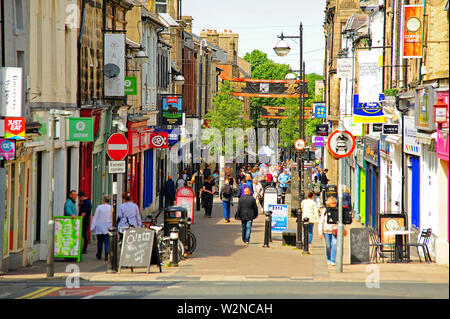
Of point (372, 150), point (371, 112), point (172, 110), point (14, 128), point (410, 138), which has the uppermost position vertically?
point (172, 110)

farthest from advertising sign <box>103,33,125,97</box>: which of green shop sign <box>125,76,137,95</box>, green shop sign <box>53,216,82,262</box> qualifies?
green shop sign <box>53,216,82,262</box>

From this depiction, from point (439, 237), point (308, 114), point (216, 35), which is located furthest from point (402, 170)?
point (216, 35)

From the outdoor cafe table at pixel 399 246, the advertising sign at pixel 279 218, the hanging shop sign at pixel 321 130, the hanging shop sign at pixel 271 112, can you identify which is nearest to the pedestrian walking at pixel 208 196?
the advertising sign at pixel 279 218

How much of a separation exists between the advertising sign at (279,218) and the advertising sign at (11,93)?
10.6 metres

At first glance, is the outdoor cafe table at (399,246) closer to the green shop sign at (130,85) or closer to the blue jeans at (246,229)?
the blue jeans at (246,229)

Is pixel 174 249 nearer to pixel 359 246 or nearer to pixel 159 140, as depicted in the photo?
pixel 359 246

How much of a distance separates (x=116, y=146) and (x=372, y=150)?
43.8ft

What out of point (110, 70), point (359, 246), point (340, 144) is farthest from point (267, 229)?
point (110, 70)

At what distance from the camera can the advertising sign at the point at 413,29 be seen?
20.6m

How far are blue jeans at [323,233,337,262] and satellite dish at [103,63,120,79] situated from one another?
13.9 metres

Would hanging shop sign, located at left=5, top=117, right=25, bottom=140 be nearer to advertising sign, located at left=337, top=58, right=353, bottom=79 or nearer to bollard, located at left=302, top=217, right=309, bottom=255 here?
bollard, located at left=302, top=217, right=309, bottom=255

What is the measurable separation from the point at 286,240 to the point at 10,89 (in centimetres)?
1013

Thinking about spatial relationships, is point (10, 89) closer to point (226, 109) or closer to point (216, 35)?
point (226, 109)

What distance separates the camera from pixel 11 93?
17188mm
